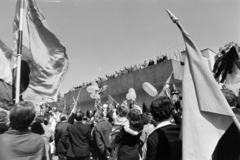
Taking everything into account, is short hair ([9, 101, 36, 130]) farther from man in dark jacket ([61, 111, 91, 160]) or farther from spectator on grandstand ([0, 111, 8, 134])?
man in dark jacket ([61, 111, 91, 160])

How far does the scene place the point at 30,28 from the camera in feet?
15.2

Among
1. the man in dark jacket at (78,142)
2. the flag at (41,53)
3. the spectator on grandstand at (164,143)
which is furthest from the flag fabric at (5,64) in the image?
the spectator on grandstand at (164,143)

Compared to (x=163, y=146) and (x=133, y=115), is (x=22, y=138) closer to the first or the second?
(x=163, y=146)

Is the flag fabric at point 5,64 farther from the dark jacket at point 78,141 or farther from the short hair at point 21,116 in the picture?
the short hair at point 21,116

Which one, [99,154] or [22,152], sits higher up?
[22,152]

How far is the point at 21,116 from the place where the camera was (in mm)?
2236

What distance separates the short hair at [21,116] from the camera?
222 cm

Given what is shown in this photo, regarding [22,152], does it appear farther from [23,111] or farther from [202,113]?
[202,113]

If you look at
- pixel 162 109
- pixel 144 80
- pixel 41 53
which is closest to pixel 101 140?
pixel 41 53

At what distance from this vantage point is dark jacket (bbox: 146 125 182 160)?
203 cm

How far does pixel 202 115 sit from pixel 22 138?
1907mm

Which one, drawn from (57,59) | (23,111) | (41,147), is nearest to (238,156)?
(41,147)

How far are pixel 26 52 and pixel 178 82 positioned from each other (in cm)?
1700

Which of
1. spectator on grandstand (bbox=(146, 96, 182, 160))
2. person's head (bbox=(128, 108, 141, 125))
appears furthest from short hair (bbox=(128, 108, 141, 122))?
spectator on grandstand (bbox=(146, 96, 182, 160))
